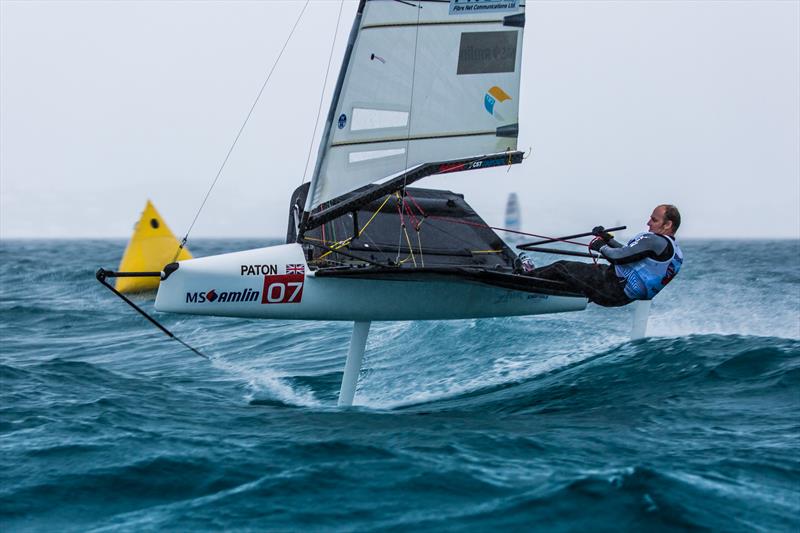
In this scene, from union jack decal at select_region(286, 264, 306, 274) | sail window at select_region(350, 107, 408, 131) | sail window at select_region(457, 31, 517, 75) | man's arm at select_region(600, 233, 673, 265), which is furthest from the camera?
sail window at select_region(457, 31, 517, 75)

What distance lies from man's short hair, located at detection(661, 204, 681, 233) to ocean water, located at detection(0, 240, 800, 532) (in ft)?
4.57

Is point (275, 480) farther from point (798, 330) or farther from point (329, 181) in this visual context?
point (798, 330)

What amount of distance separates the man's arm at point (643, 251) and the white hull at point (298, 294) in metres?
1.24

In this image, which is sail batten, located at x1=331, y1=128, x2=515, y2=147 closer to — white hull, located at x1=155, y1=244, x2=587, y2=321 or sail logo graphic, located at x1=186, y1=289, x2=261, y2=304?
white hull, located at x1=155, y1=244, x2=587, y2=321

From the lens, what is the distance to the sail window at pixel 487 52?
7.91 m

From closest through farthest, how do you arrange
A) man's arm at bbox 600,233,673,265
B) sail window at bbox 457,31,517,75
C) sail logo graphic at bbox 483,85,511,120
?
man's arm at bbox 600,233,673,265 → sail window at bbox 457,31,517,75 → sail logo graphic at bbox 483,85,511,120

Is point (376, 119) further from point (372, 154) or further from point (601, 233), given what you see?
point (601, 233)

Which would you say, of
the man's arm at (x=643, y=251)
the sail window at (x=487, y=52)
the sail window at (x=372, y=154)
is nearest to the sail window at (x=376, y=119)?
the sail window at (x=372, y=154)

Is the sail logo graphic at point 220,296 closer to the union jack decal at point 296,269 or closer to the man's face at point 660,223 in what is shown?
the union jack decal at point 296,269

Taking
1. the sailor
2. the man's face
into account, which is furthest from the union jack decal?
the man's face

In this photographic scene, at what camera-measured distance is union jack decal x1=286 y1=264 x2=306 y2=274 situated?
24.5 ft

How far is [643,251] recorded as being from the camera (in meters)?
7.08

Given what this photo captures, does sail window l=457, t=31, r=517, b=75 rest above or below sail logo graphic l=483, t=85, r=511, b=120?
above

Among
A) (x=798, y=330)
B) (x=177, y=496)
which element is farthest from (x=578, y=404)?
(x=798, y=330)
